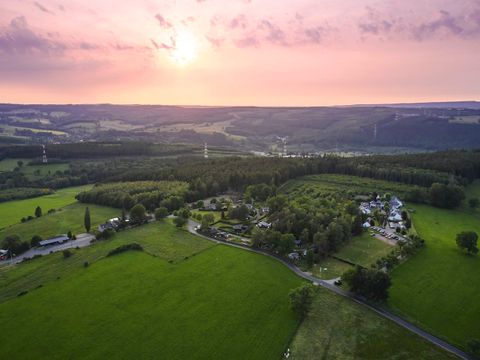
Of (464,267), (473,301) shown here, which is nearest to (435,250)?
(464,267)

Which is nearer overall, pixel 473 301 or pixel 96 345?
pixel 96 345

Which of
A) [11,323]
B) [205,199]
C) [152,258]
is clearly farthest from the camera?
[205,199]

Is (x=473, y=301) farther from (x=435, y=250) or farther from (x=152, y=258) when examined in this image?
(x=152, y=258)

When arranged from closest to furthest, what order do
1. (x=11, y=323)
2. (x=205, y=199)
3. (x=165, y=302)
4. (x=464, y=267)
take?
1. (x=11, y=323)
2. (x=165, y=302)
3. (x=464, y=267)
4. (x=205, y=199)

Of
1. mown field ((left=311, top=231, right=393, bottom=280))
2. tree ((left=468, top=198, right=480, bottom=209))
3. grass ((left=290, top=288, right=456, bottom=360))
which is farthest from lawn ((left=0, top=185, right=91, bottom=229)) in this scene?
tree ((left=468, top=198, right=480, bottom=209))

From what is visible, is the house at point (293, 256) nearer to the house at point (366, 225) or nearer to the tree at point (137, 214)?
the house at point (366, 225)

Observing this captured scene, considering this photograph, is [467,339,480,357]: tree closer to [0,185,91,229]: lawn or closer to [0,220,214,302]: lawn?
[0,220,214,302]: lawn
